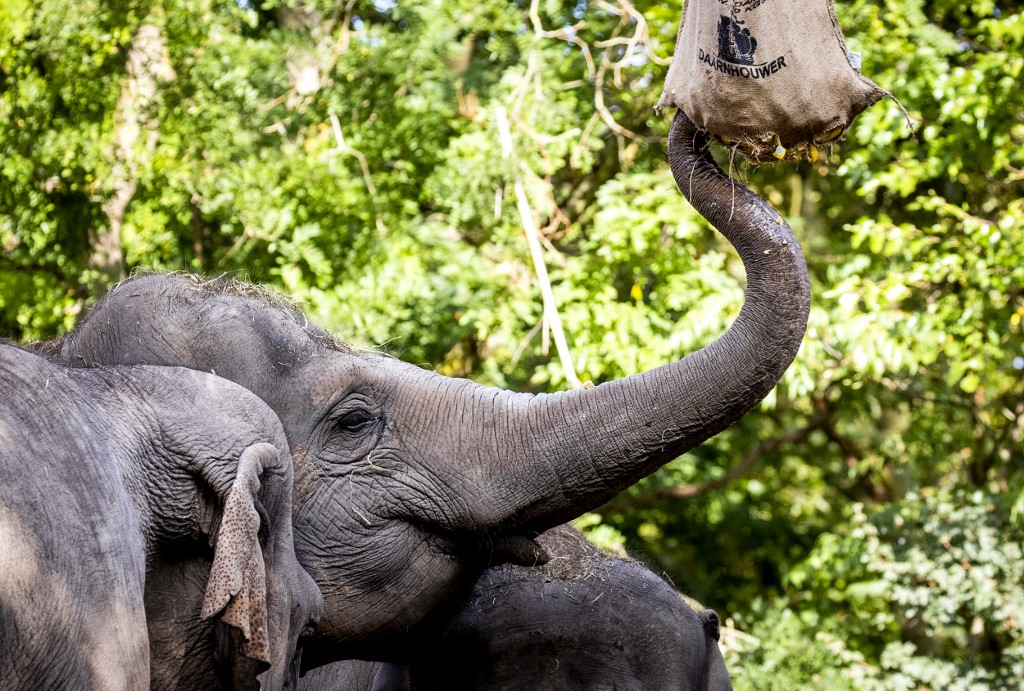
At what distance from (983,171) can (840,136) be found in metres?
5.81

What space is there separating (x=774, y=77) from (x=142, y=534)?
1922mm

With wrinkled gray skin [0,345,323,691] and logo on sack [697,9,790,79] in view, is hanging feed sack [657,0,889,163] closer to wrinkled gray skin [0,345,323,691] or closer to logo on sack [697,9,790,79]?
logo on sack [697,9,790,79]

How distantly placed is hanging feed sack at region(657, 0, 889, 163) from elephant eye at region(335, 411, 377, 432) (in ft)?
4.29

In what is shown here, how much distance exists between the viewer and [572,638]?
443 centimetres

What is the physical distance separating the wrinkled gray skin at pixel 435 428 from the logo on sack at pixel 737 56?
336mm

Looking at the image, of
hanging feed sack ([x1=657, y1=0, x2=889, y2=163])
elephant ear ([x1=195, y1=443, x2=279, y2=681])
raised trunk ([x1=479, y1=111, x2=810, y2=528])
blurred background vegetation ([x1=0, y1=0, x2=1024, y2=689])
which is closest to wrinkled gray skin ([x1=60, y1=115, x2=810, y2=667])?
raised trunk ([x1=479, y1=111, x2=810, y2=528])

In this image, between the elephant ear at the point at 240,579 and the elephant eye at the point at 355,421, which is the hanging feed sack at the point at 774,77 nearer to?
the elephant eye at the point at 355,421

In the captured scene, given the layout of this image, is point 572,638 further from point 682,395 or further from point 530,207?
point 530,207

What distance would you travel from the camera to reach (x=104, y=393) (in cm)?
341

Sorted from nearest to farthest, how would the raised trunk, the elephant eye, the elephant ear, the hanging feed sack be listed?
1. the elephant ear
2. the hanging feed sack
3. the raised trunk
4. the elephant eye

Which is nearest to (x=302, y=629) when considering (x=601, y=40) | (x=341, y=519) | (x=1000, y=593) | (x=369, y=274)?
(x=341, y=519)

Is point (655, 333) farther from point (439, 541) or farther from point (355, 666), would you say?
point (439, 541)

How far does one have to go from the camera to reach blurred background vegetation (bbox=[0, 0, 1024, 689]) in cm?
828

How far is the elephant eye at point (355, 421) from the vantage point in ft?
13.6
